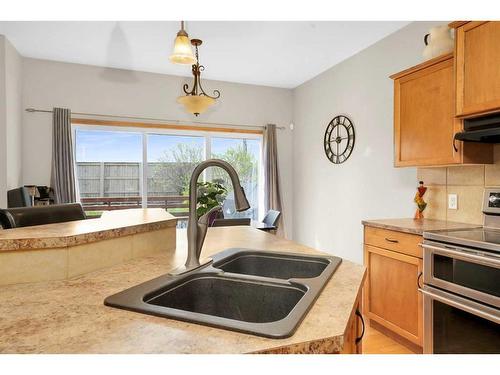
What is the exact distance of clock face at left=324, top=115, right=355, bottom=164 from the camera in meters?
4.03

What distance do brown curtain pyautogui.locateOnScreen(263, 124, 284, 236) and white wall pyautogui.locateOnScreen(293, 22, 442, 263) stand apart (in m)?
0.34

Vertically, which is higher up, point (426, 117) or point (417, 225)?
point (426, 117)

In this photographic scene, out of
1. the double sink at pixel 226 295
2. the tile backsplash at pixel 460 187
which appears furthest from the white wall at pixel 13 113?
the tile backsplash at pixel 460 187

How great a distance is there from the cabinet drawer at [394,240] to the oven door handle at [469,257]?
0.13 metres

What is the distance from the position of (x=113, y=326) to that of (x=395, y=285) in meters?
2.22

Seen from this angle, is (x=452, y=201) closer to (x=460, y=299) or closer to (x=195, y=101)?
(x=460, y=299)

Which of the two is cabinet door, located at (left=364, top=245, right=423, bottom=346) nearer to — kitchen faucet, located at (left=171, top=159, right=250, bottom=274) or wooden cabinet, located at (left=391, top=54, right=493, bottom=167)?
wooden cabinet, located at (left=391, top=54, right=493, bottom=167)

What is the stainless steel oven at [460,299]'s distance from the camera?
1.75 metres

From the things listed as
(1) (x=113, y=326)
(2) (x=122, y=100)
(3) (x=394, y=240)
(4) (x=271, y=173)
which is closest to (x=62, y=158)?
(2) (x=122, y=100)

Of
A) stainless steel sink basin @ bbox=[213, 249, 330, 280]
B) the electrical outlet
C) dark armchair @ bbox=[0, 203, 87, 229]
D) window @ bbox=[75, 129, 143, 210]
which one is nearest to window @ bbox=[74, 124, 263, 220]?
window @ bbox=[75, 129, 143, 210]

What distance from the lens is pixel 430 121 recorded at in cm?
246
